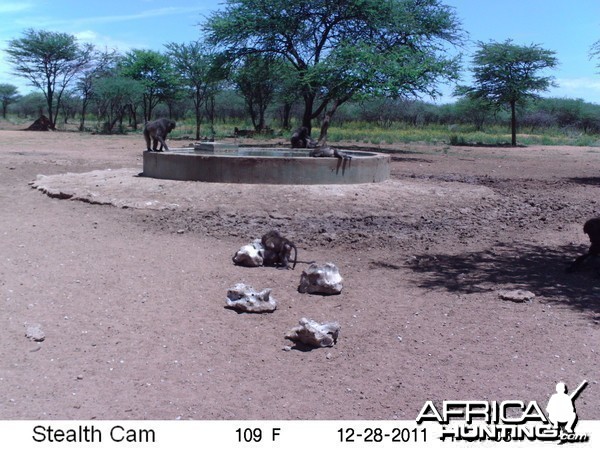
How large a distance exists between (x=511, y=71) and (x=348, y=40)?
15.9 m

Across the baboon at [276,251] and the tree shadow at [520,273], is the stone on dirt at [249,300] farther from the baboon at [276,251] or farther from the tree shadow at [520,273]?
the tree shadow at [520,273]

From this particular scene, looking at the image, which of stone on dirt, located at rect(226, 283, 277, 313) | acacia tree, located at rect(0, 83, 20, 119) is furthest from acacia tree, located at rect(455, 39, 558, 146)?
acacia tree, located at rect(0, 83, 20, 119)

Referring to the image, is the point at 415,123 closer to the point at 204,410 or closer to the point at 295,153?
the point at 295,153

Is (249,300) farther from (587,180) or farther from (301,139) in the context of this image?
(587,180)

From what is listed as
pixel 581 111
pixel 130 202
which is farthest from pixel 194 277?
pixel 581 111

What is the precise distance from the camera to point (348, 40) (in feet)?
81.9

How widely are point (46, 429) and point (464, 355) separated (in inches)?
115

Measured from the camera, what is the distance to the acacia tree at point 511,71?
36.9m

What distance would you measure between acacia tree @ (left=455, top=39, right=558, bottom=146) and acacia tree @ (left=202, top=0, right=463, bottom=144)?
11.2 meters

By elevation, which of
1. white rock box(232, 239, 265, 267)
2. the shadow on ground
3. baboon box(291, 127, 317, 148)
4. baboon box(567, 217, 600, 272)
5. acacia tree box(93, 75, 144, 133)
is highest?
acacia tree box(93, 75, 144, 133)

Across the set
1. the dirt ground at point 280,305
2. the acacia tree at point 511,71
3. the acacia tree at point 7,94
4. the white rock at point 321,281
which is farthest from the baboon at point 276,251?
the acacia tree at point 7,94

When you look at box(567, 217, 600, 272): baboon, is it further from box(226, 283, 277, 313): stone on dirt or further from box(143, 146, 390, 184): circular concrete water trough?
box(143, 146, 390, 184): circular concrete water trough

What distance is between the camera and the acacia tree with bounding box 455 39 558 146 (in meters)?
36.9

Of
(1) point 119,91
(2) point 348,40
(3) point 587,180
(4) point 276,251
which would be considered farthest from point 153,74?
(4) point 276,251
